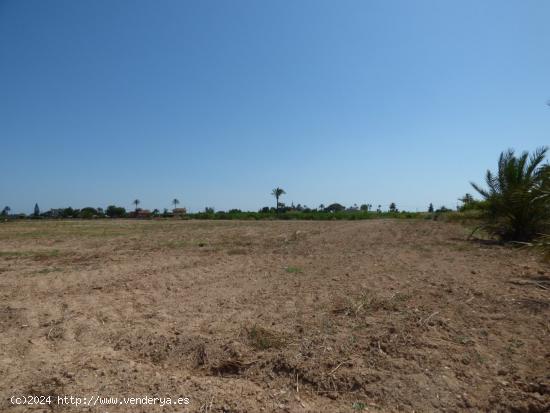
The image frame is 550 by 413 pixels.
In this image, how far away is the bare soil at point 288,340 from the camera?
2.19m

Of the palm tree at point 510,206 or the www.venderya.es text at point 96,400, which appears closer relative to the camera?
the www.venderya.es text at point 96,400

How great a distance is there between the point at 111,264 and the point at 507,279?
24.4 feet

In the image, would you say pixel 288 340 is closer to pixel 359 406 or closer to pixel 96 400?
pixel 359 406

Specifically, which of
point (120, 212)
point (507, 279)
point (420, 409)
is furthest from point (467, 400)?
point (120, 212)

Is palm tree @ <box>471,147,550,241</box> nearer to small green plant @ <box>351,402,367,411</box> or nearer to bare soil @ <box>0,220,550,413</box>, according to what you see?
bare soil @ <box>0,220,550,413</box>

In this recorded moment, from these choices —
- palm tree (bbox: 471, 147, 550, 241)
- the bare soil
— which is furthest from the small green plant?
palm tree (bbox: 471, 147, 550, 241)

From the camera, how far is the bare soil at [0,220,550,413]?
7.19 ft

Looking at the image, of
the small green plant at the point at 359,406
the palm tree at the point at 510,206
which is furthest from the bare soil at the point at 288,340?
the palm tree at the point at 510,206

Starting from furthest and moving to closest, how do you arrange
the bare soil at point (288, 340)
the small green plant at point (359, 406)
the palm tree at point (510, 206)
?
1. the palm tree at point (510, 206)
2. the bare soil at point (288, 340)
3. the small green plant at point (359, 406)

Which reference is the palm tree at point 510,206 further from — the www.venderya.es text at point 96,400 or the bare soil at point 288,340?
the www.venderya.es text at point 96,400

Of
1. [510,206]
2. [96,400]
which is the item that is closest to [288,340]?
[96,400]

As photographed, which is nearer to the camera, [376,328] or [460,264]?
[376,328]

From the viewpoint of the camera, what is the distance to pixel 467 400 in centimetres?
207

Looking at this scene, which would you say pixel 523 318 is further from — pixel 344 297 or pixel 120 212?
pixel 120 212
